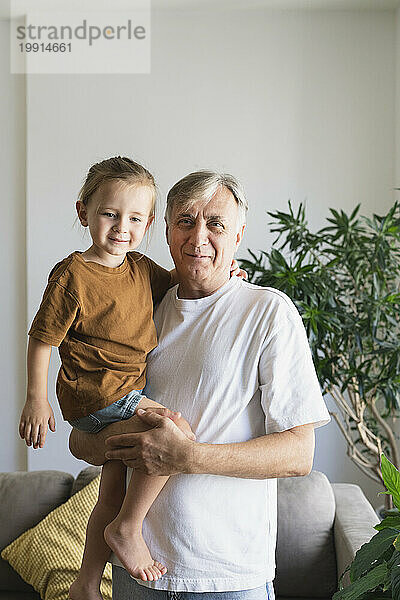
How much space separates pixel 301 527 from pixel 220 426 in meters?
1.61

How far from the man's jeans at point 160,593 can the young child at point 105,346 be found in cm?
6

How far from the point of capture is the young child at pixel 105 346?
1.49 meters

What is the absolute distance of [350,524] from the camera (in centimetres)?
276

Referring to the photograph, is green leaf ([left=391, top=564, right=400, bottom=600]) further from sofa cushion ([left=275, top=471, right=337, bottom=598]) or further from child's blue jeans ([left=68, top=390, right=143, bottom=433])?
sofa cushion ([left=275, top=471, right=337, bottom=598])

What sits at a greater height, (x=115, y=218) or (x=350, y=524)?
(x=115, y=218)

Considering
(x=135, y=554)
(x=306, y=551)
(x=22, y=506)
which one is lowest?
(x=306, y=551)

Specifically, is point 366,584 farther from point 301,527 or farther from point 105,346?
point 301,527

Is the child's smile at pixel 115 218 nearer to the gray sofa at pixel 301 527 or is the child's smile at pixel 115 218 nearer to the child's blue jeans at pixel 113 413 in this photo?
the child's blue jeans at pixel 113 413

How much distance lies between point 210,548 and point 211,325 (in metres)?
0.43

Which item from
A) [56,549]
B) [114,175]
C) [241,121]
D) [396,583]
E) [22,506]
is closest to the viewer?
[396,583]

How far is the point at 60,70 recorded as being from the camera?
418 centimetres

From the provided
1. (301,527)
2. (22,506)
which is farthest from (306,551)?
(22,506)

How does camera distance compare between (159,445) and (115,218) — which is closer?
(159,445)

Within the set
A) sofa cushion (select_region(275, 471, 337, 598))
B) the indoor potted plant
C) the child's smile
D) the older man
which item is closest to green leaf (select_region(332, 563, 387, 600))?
the indoor potted plant
